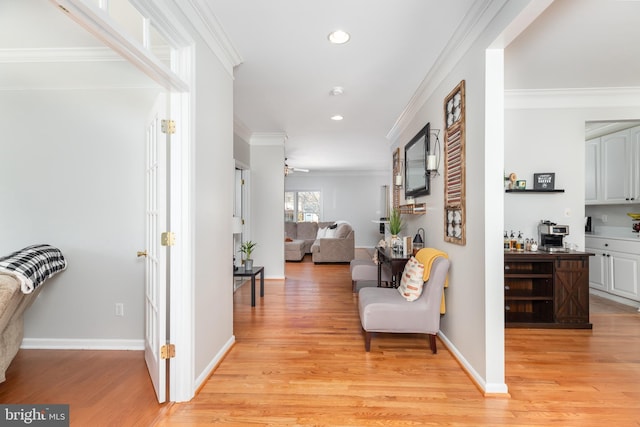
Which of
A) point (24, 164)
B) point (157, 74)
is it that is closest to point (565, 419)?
point (157, 74)

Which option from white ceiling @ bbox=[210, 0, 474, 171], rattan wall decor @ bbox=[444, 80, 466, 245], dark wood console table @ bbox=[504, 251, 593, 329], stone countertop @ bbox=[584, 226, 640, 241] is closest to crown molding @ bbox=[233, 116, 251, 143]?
Result: white ceiling @ bbox=[210, 0, 474, 171]

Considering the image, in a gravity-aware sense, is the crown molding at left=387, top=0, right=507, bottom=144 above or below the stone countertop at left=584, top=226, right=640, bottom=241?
above

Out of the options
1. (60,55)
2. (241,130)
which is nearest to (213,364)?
(60,55)

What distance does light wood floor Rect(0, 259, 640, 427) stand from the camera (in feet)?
5.62

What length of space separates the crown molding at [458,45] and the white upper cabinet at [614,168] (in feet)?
9.42

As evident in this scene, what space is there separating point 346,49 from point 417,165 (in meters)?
1.62

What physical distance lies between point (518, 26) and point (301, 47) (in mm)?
1511

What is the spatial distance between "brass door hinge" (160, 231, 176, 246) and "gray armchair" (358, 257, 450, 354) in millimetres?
1631

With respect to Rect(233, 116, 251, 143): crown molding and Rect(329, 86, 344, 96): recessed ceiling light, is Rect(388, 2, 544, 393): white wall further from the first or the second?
Rect(233, 116, 251, 143): crown molding

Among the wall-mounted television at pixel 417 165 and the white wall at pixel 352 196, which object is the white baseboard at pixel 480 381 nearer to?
the wall-mounted television at pixel 417 165

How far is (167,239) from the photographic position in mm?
1827

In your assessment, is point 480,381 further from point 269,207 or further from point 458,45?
point 269,207

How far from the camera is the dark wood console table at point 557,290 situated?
3.03 meters

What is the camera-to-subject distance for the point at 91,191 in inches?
101
